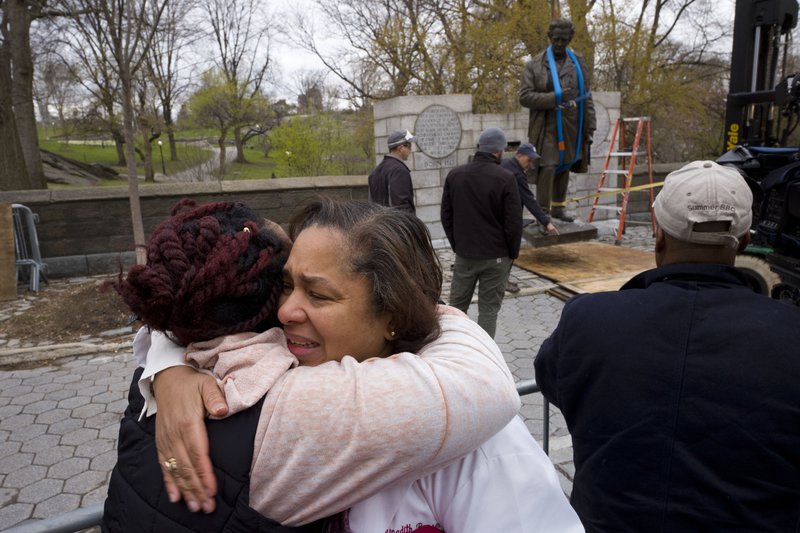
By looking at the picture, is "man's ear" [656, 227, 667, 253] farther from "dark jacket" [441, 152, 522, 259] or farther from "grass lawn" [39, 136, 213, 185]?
"grass lawn" [39, 136, 213, 185]

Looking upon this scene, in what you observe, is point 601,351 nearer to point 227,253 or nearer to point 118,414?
point 227,253

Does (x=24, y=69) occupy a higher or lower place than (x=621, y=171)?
higher

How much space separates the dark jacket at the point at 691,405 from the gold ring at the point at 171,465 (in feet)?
3.46

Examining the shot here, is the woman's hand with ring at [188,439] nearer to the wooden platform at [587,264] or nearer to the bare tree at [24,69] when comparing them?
the wooden platform at [587,264]

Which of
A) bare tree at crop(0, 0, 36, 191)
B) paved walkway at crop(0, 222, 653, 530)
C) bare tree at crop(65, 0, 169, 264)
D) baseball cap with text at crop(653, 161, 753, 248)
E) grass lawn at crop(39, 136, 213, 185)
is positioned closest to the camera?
baseball cap with text at crop(653, 161, 753, 248)

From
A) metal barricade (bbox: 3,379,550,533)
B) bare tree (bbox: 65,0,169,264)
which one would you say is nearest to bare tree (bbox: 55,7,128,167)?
bare tree (bbox: 65,0,169,264)

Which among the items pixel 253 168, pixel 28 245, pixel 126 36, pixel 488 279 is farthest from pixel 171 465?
pixel 253 168

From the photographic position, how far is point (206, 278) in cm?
88

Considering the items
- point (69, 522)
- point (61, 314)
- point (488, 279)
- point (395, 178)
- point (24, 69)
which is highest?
point (24, 69)

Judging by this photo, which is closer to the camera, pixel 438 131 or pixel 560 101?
pixel 560 101

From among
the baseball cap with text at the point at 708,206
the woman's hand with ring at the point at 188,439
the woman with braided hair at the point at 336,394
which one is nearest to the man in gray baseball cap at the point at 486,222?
the baseball cap with text at the point at 708,206

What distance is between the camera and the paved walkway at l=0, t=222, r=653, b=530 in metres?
3.06

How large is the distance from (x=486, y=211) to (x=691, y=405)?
3452 mm

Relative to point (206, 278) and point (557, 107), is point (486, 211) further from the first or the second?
point (206, 278)
